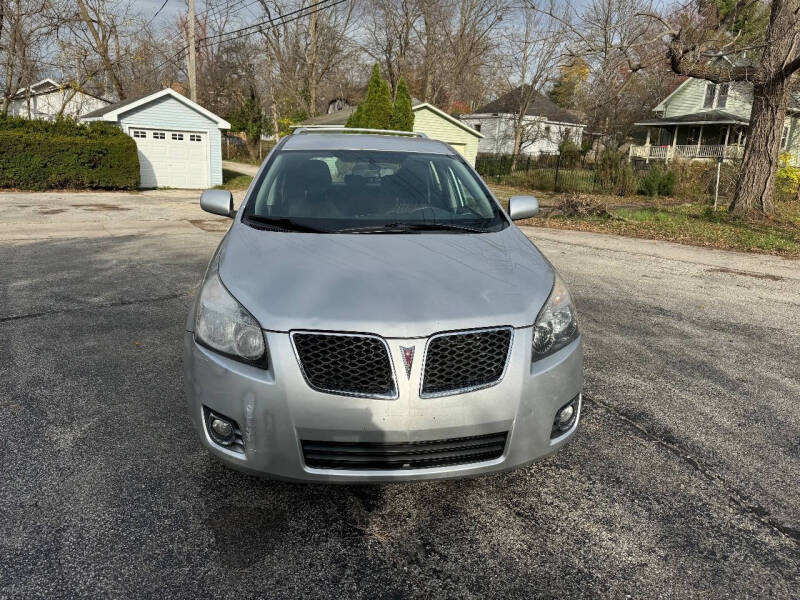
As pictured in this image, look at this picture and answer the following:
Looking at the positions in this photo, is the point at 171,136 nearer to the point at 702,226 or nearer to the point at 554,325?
the point at 702,226

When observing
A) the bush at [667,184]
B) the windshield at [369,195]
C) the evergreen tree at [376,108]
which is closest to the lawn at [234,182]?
the evergreen tree at [376,108]

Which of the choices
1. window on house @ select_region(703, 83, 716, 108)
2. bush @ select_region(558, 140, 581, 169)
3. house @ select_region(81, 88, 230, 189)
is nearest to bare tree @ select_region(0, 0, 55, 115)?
house @ select_region(81, 88, 230, 189)

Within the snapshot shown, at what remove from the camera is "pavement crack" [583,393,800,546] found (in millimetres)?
2578

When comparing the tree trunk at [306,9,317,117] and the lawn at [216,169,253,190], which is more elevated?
the tree trunk at [306,9,317,117]

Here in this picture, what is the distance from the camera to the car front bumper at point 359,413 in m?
2.19

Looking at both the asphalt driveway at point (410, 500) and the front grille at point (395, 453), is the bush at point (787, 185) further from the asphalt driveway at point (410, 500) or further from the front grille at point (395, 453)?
the front grille at point (395, 453)

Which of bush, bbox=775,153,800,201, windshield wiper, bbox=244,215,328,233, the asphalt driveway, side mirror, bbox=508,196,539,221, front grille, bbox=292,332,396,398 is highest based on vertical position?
bush, bbox=775,153,800,201

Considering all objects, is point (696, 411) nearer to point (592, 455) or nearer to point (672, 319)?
point (592, 455)

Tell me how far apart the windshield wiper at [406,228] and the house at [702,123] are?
33395 millimetres

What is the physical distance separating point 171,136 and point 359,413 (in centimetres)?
2297

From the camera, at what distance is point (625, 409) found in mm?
3729

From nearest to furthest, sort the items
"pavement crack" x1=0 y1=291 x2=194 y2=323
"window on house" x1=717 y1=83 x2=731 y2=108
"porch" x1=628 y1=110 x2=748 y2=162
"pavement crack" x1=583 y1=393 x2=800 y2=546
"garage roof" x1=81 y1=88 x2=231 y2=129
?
"pavement crack" x1=583 y1=393 x2=800 y2=546, "pavement crack" x1=0 y1=291 x2=194 y2=323, "garage roof" x1=81 y1=88 x2=231 y2=129, "porch" x1=628 y1=110 x2=748 y2=162, "window on house" x1=717 y1=83 x2=731 y2=108

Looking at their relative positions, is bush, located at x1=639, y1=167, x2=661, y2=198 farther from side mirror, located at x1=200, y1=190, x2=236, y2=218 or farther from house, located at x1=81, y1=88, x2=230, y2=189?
side mirror, located at x1=200, y1=190, x2=236, y2=218

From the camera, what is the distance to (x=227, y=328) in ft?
7.84
